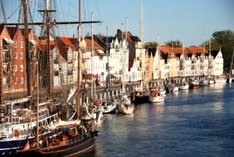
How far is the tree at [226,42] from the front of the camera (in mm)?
144875

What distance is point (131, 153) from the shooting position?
114 ft

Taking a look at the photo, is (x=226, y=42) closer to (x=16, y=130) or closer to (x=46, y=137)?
(x=46, y=137)

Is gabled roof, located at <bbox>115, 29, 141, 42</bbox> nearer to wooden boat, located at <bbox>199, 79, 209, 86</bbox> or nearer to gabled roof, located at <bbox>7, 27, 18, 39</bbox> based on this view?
wooden boat, located at <bbox>199, 79, 209, 86</bbox>

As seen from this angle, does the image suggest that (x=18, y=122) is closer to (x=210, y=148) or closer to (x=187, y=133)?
(x=210, y=148)

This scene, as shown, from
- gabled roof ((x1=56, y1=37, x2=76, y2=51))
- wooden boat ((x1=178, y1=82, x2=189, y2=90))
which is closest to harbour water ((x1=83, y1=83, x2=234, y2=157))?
gabled roof ((x1=56, y1=37, x2=76, y2=51))

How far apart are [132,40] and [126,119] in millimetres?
53320

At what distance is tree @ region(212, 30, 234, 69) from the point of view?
144875 mm

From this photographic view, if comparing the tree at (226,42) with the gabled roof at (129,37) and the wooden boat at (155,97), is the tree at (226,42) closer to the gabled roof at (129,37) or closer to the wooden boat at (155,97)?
the gabled roof at (129,37)

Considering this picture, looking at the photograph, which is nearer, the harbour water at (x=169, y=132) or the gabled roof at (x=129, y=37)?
the harbour water at (x=169, y=132)

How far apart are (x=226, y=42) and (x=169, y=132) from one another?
112 meters

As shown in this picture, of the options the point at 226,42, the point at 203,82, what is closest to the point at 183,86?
the point at 203,82

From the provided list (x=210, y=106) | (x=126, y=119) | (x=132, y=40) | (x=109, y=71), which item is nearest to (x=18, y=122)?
(x=126, y=119)

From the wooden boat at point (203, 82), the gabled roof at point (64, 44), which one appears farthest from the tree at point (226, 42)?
the gabled roof at point (64, 44)

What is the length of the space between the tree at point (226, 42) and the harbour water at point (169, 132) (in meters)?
80.5
